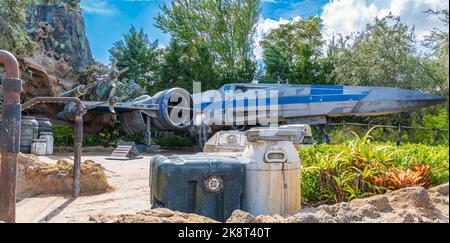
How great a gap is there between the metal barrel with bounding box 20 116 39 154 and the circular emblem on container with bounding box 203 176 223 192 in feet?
42.8

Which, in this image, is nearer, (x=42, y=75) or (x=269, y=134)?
(x=269, y=134)

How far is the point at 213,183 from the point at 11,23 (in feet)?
43.8

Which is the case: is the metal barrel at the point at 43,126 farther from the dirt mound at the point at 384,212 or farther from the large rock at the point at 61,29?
the dirt mound at the point at 384,212

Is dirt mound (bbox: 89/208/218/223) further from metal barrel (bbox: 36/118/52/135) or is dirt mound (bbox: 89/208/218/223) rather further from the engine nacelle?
the engine nacelle

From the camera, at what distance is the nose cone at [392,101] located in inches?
562

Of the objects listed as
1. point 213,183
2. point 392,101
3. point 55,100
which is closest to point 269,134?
point 213,183

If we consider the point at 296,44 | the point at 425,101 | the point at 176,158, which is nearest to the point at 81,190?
the point at 176,158

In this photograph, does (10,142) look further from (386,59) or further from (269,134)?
(386,59)

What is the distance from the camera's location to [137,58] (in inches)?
1161

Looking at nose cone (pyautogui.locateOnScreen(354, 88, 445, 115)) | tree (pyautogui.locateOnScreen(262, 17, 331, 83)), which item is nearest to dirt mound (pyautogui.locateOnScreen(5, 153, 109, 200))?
nose cone (pyautogui.locateOnScreen(354, 88, 445, 115))

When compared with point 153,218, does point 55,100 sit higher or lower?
higher

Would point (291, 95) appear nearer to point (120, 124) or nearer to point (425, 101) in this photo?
point (425, 101)

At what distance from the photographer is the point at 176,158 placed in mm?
4270
